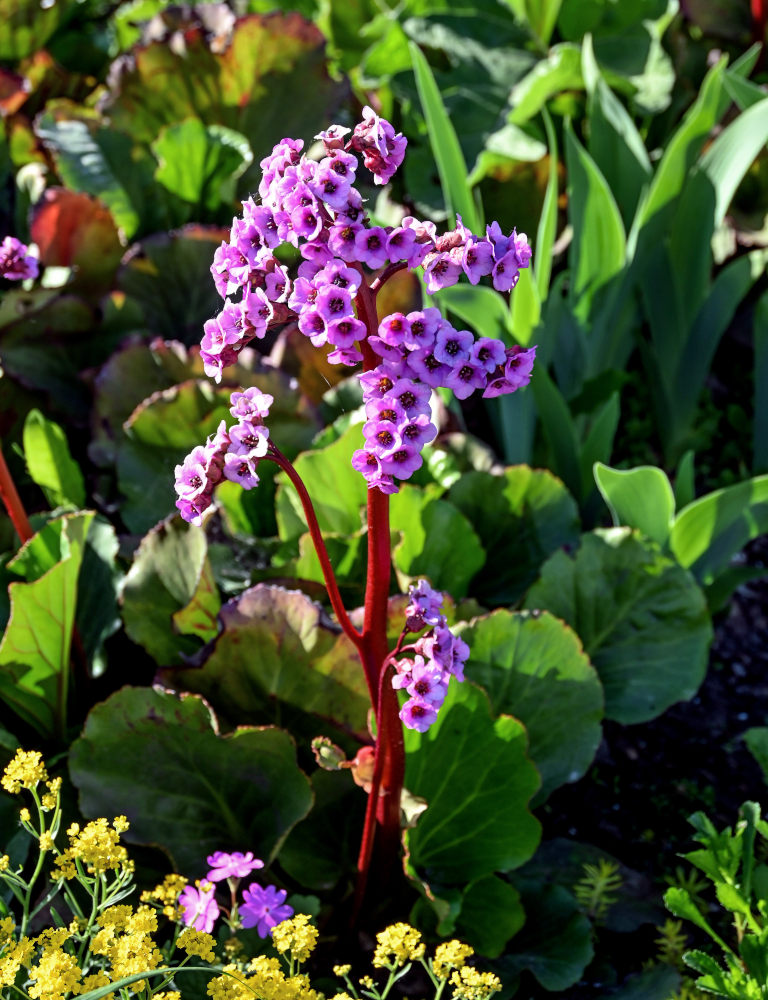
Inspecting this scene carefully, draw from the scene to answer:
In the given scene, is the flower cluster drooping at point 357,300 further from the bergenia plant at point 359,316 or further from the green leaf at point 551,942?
the green leaf at point 551,942

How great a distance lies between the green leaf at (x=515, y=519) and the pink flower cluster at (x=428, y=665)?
871mm

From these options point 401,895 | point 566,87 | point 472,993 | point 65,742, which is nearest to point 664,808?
point 401,895

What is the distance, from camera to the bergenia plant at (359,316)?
984mm

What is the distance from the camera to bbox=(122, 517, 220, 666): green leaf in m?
1.75

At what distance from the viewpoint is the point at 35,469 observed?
6.82 ft

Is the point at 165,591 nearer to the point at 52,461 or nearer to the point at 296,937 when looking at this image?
the point at 52,461

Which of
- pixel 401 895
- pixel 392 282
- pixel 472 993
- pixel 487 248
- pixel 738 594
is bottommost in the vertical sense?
pixel 738 594

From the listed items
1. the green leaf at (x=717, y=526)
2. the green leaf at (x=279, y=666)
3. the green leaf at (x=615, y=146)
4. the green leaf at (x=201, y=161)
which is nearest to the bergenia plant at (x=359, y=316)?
the green leaf at (x=279, y=666)

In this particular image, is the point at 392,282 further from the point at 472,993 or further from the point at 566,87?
the point at 472,993

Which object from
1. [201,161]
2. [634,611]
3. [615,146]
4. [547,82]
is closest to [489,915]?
[634,611]

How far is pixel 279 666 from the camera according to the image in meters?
1.64

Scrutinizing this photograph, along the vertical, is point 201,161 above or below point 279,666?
above

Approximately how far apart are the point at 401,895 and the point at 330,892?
117mm

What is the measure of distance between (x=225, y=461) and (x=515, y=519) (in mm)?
1085
